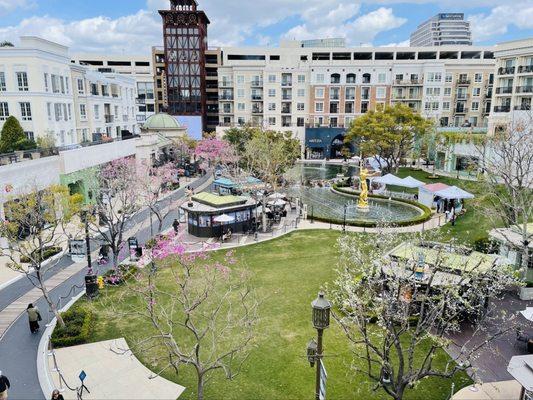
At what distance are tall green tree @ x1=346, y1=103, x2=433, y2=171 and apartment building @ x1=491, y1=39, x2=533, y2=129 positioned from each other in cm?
1262

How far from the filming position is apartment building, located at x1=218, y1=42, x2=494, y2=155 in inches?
3041

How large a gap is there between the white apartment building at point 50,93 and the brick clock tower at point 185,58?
32.6 metres

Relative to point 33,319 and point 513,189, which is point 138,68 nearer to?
point 33,319

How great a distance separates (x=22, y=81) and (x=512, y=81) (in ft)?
204

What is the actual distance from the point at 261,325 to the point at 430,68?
72.0 m

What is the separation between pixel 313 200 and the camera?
4556 cm

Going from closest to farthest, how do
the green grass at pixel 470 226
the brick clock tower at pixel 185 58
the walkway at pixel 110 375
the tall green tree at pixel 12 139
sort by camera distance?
1. the walkway at pixel 110 375
2. the green grass at pixel 470 226
3. the tall green tree at pixel 12 139
4. the brick clock tower at pixel 185 58

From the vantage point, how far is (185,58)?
89312 mm

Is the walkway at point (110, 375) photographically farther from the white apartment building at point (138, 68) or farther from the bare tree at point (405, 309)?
the white apartment building at point (138, 68)

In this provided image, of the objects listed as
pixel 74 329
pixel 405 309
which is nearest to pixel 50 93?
pixel 74 329

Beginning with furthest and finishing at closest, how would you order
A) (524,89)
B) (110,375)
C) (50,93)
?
(524,89) → (50,93) → (110,375)

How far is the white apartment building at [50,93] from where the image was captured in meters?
40.9

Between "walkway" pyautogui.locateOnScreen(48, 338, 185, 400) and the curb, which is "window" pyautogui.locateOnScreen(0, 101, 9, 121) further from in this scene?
"walkway" pyautogui.locateOnScreen(48, 338, 185, 400)

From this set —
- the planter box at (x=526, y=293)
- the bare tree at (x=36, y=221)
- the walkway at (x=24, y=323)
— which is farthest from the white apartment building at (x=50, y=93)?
the planter box at (x=526, y=293)
